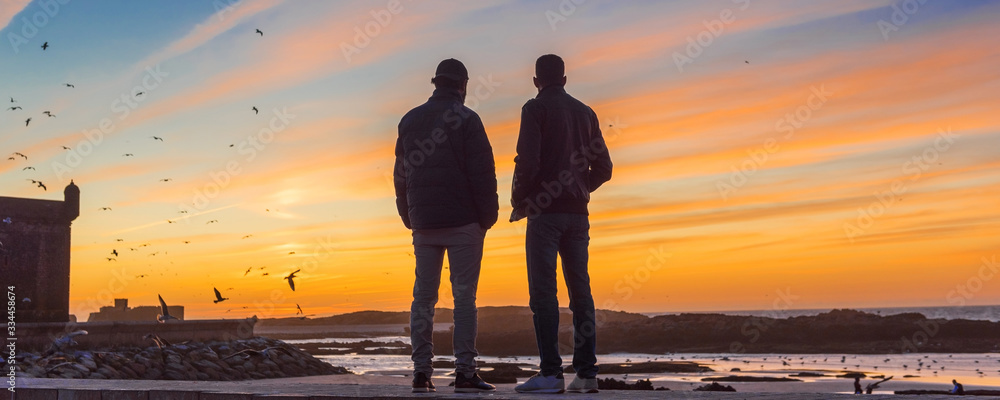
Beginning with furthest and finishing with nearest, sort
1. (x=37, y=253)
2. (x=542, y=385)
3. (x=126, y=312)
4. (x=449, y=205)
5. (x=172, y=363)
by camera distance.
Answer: (x=126, y=312) < (x=37, y=253) < (x=172, y=363) < (x=449, y=205) < (x=542, y=385)

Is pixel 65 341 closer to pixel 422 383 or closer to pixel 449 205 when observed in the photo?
pixel 422 383

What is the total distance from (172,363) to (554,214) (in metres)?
21.5

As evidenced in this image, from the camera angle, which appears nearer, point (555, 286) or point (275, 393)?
point (555, 286)

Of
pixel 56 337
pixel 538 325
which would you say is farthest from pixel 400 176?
pixel 56 337

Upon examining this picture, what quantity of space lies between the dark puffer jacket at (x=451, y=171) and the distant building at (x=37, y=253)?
40.2 meters

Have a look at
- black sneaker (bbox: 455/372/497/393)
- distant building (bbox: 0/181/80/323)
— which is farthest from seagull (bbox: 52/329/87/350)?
black sneaker (bbox: 455/372/497/393)

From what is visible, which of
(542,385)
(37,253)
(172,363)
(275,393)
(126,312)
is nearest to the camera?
(542,385)

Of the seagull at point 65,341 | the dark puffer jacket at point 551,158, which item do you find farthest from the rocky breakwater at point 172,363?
the dark puffer jacket at point 551,158

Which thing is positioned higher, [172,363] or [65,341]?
[65,341]

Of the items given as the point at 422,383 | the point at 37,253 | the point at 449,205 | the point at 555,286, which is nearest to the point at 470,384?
the point at 422,383

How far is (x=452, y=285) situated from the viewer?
6.21 metres

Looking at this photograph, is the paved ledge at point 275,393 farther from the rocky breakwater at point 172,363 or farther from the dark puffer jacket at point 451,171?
the rocky breakwater at point 172,363

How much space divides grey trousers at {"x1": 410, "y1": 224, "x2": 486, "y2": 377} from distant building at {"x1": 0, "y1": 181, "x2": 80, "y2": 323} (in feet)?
131

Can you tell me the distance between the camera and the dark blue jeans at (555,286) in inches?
234
